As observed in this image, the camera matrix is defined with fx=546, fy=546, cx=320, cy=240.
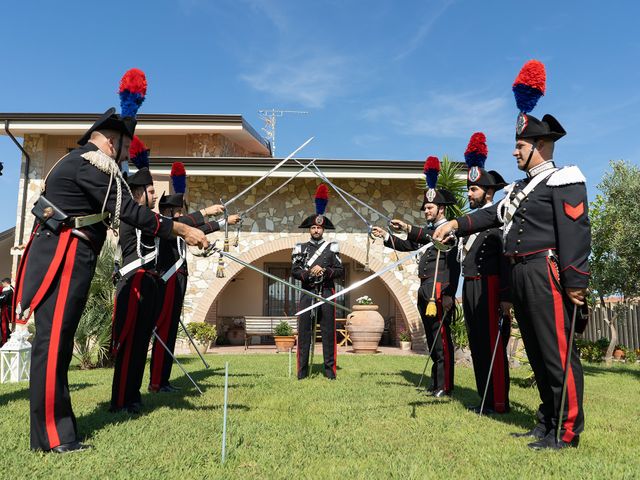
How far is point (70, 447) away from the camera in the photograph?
10.9ft

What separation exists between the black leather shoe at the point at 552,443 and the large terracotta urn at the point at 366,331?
9196 mm

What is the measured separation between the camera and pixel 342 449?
11.1 feet

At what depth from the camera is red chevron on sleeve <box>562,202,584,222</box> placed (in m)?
3.57

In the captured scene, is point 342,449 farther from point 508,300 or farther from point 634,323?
point 634,323

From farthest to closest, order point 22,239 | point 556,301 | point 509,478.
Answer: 1. point 22,239
2. point 556,301
3. point 509,478

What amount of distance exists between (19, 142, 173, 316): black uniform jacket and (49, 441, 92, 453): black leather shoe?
2.88 feet

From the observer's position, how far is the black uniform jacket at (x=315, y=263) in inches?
282

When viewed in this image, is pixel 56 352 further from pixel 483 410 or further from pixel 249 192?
pixel 249 192

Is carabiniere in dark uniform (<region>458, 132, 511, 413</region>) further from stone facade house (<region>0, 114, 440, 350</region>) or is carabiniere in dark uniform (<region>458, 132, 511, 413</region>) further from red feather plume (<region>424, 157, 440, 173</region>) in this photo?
stone facade house (<region>0, 114, 440, 350</region>)

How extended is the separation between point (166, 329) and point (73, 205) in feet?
9.96

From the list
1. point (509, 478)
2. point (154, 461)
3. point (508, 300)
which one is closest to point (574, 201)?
point (508, 300)

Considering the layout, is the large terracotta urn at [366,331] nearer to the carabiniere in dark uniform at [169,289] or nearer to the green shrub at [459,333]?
the green shrub at [459,333]

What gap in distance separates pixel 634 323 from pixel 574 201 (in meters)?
11.6

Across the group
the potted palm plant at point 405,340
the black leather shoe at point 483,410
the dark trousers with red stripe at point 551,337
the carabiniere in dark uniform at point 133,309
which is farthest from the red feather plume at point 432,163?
the potted palm plant at point 405,340
